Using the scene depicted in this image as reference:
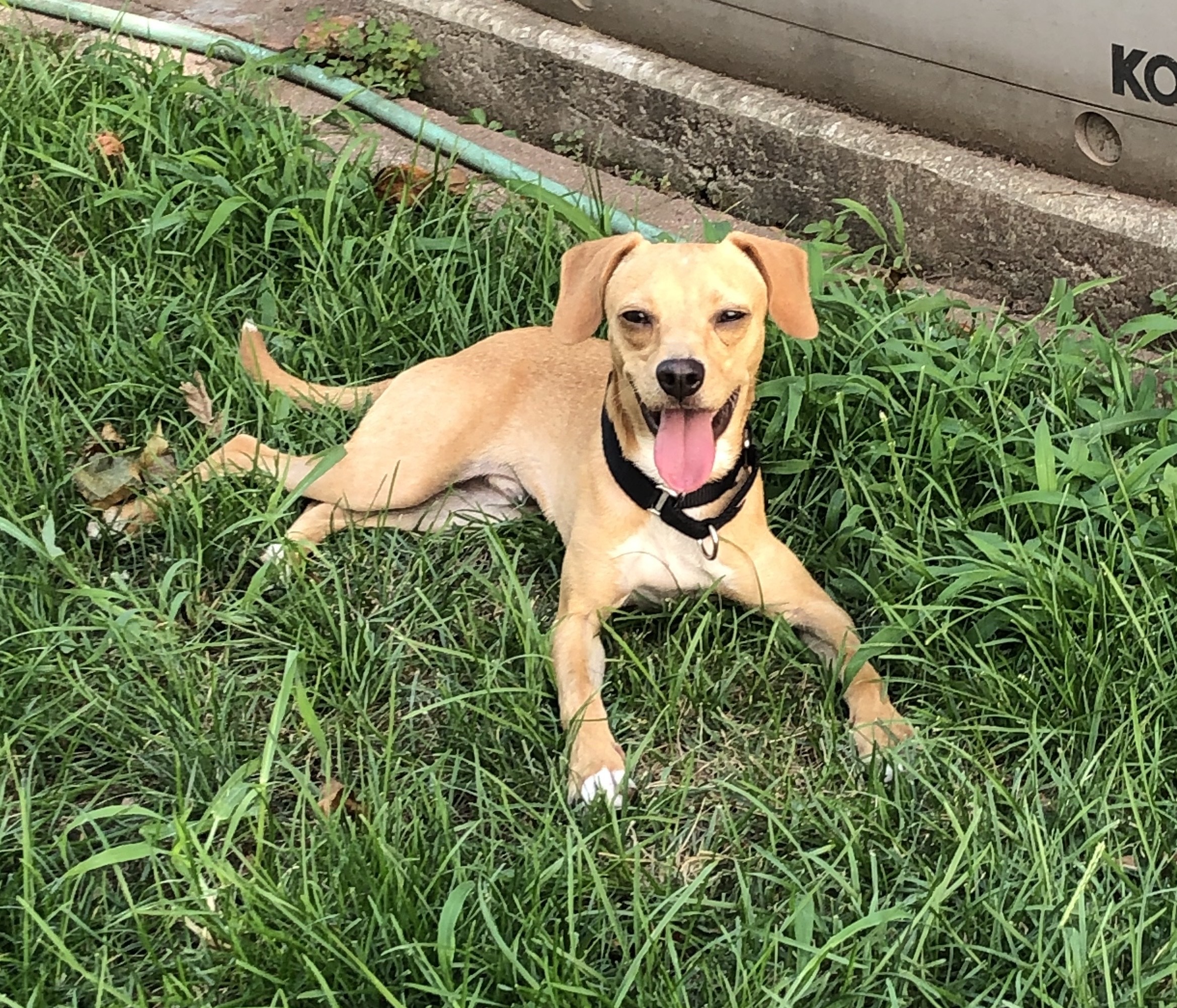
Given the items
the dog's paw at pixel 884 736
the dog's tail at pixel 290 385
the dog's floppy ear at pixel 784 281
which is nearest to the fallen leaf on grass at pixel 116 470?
the dog's tail at pixel 290 385

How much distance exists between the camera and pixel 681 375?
8.45ft

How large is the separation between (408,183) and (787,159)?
117 cm

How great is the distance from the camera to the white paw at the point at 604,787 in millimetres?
2461

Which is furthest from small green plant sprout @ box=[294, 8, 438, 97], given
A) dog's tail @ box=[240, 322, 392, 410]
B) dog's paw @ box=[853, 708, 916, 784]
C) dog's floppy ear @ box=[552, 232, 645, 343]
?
dog's paw @ box=[853, 708, 916, 784]

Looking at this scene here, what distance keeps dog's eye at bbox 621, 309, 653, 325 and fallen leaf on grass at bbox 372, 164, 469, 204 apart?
4.93ft

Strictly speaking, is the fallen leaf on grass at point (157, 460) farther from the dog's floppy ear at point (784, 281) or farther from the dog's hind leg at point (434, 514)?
the dog's floppy ear at point (784, 281)

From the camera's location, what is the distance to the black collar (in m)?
2.84

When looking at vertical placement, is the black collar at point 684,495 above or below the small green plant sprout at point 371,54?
below

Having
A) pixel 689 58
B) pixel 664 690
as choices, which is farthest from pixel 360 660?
pixel 689 58

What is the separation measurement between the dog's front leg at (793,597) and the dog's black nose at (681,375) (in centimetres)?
45

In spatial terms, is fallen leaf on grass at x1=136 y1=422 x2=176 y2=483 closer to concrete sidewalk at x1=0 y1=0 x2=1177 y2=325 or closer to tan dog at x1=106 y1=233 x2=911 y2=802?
tan dog at x1=106 y1=233 x2=911 y2=802

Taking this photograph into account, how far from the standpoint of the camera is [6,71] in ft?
14.4

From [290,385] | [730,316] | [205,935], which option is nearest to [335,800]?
[205,935]

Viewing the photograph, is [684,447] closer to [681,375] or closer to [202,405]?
[681,375]
